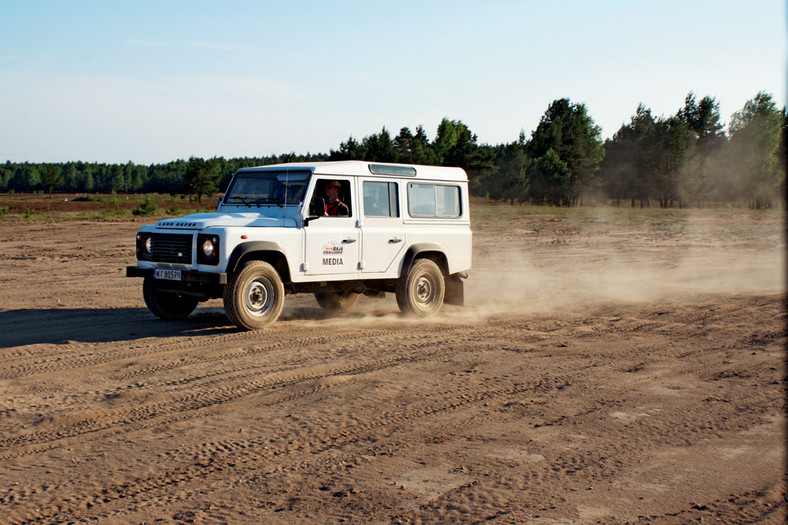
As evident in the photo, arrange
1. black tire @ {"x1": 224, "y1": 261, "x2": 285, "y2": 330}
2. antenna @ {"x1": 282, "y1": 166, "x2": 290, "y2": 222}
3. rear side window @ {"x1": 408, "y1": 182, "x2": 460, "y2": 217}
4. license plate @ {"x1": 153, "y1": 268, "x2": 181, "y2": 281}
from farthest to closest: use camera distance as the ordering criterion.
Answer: rear side window @ {"x1": 408, "y1": 182, "x2": 460, "y2": 217}
antenna @ {"x1": 282, "y1": 166, "x2": 290, "y2": 222}
license plate @ {"x1": 153, "y1": 268, "x2": 181, "y2": 281}
black tire @ {"x1": 224, "y1": 261, "x2": 285, "y2": 330}

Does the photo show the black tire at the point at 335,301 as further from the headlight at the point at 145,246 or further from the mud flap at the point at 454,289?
the headlight at the point at 145,246

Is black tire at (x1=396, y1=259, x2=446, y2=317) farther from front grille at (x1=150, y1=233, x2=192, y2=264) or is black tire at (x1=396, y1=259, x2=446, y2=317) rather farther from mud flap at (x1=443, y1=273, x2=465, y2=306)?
front grille at (x1=150, y1=233, x2=192, y2=264)

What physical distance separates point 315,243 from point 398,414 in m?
4.33

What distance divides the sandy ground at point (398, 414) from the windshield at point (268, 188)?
180 cm

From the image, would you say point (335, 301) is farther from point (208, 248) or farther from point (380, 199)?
point (208, 248)

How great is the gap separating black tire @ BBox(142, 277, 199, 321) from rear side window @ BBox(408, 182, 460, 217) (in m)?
3.60

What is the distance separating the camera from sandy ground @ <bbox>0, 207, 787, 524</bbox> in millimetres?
4371

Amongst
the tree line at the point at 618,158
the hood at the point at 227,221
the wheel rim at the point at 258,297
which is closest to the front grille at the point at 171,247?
the hood at the point at 227,221

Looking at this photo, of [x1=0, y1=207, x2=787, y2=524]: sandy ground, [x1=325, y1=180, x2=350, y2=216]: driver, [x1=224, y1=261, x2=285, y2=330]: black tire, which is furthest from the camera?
[x1=325, y1=180, x2=350, y2=216]: driver

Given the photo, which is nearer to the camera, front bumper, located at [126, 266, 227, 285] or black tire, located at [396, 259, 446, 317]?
front bumper, located at [126, 266, 227, 285]

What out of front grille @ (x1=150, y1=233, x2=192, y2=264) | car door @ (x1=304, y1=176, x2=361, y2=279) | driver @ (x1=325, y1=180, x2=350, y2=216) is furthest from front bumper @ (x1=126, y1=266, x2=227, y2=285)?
driver @ (x1=325, y1=180, x2=350, y2=216)

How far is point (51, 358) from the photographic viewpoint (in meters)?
8.13

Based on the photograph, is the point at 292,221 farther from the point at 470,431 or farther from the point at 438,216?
the point at 470,431

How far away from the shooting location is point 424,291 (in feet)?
38.3
